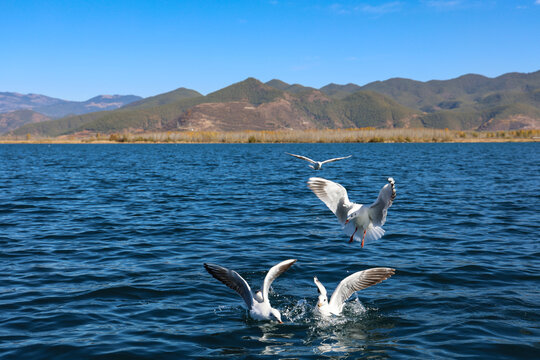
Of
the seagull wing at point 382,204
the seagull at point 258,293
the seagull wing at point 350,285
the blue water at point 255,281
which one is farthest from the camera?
the seagull wing at point 382,204

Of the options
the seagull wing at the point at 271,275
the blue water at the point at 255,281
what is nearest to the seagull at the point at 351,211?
the blue water at the point at 255,281

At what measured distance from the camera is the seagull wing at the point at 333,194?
38.8 feet

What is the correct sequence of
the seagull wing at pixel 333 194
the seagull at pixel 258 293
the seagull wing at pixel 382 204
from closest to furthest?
the seagull at pixel 258 293, the seagull wing at pixel 382 204, the seagull wing at pixel 333 194

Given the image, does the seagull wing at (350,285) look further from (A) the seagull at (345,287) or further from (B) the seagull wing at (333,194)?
(B) the seagull wing at (333,194)

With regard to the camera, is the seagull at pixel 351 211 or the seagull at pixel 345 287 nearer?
the seagull at pixel 345 287

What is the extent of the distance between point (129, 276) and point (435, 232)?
10891 millimetres

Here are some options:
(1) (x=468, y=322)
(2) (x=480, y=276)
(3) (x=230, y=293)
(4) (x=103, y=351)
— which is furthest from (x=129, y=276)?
(2) (x=480, y=276)

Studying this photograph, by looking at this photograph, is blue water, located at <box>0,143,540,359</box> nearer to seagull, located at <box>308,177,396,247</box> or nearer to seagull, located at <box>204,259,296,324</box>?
seagull, located at <box>204,259,296,324</box>

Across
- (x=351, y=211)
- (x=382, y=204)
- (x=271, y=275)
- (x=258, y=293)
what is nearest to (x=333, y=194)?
(x=351, y=211)

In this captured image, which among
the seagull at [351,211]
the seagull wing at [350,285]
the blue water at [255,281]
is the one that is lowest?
the blue water at [255,281]

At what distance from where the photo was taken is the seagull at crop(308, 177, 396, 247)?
11.4m

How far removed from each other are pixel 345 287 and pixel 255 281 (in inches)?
124

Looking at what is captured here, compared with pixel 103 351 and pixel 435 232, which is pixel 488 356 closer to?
pixel 103 351

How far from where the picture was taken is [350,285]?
9.73m
